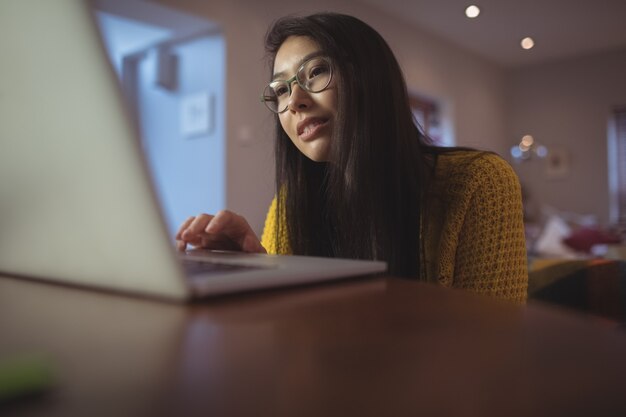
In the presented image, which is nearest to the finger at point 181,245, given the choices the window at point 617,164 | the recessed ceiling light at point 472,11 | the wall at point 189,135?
the wall at point 189,135

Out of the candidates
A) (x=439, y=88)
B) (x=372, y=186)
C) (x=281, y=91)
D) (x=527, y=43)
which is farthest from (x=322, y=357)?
(x=527, y=43)

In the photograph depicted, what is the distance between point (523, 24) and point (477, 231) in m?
4.36

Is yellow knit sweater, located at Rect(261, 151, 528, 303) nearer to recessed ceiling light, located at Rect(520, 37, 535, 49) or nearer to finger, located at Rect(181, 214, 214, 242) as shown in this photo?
finger, located at Rect(181, 214, 214, 242)

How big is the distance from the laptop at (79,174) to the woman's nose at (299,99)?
689 millimetres

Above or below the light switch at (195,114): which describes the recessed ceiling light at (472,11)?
above

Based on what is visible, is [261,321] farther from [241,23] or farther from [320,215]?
[241,23]

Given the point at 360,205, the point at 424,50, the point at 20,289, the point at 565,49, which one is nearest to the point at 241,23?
the point at 424,50

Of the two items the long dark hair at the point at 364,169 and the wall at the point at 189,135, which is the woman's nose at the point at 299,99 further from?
the wall at the point at 189,135

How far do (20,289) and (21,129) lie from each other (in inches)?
4.4

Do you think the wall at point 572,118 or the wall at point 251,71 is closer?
the wall at point 251,71

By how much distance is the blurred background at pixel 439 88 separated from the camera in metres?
3.14

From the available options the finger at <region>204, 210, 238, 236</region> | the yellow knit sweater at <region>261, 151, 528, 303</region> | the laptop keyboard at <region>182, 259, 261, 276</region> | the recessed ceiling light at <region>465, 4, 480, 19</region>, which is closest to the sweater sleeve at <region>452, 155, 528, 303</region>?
the yellow knit sweater at <region>261, 151, 528, 303</region>

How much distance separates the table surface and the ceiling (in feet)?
13.4

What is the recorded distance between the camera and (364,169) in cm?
90
